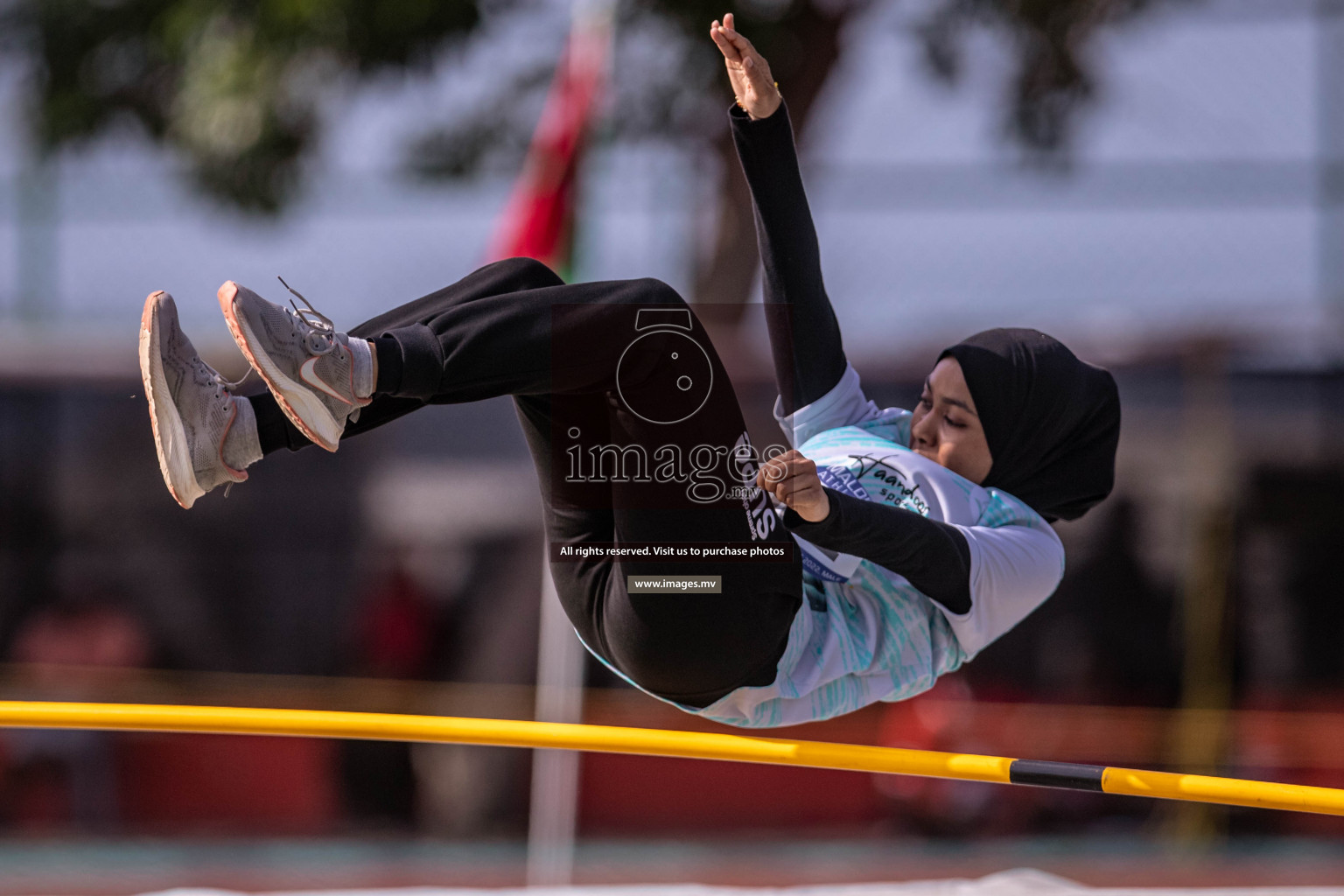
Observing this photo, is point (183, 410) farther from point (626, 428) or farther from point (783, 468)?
point (783, 468)

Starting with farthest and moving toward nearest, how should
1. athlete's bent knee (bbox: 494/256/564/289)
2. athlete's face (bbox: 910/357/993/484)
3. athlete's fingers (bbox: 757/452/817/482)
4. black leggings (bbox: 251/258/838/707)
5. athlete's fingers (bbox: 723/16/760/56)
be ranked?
athlete's face (bbox: 910/357/993/484) < athlete's fingers (bbox: 723/16/760/56) < athlete's bent knee (bbox: 494/256/564/289) < black leggings (bbox: 251/258/838/707) < athlete's fingers (bbox: 757/452/817/482)

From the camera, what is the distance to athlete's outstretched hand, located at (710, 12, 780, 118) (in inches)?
86.0

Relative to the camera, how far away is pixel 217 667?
6500 millimetres

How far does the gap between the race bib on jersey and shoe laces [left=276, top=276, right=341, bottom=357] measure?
885 millimetres

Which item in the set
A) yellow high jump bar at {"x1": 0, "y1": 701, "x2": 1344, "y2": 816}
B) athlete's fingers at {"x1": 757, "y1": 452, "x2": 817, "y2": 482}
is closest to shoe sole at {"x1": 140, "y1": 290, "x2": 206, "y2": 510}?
yellow high jump bar at {"x1": 0, "y1": 701, "x2": 1344, "y2": 816}

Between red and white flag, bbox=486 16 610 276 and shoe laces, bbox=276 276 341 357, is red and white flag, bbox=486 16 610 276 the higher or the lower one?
the higher one

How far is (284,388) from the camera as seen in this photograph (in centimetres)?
183

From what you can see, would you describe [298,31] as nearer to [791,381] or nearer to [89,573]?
[89,573]

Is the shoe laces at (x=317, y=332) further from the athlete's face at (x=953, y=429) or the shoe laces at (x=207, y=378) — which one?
the athlete's face at (x=953, y=429)

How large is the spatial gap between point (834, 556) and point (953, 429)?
39 centimetres

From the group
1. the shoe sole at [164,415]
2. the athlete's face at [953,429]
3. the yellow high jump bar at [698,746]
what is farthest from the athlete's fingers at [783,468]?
the shoe sole at [164,415]

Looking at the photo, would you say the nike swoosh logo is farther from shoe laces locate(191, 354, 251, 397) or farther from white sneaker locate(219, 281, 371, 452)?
shoe laces locate(191, 354, 251, 397)

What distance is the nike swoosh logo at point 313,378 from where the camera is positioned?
1.82 meters

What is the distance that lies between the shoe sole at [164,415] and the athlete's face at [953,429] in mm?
1345
